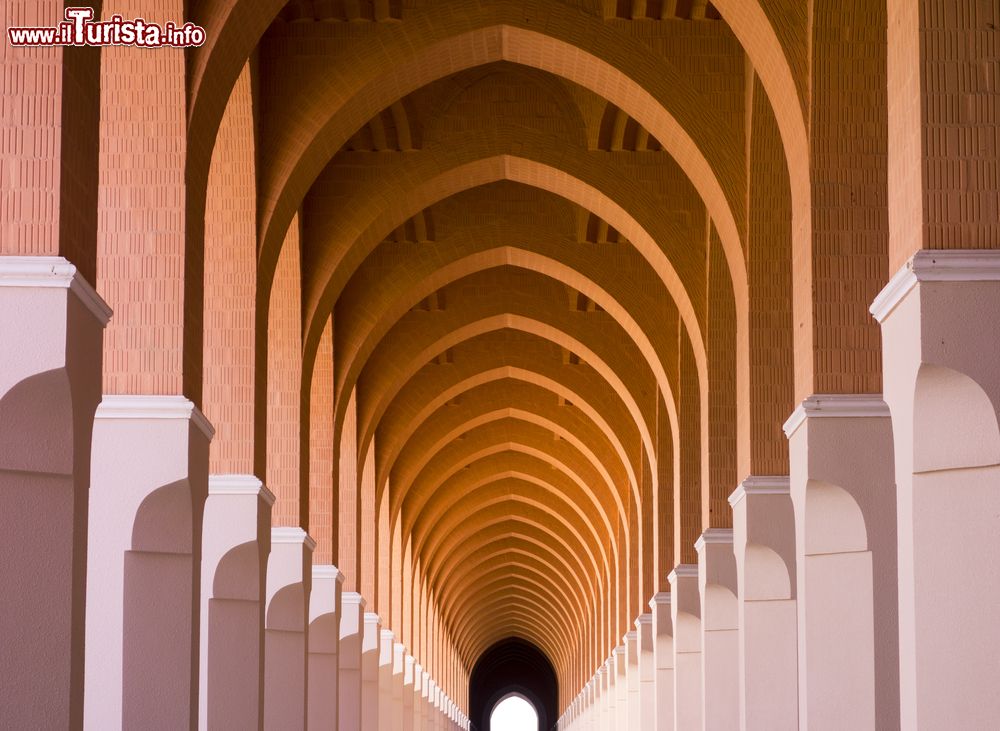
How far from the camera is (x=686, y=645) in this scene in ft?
65.2

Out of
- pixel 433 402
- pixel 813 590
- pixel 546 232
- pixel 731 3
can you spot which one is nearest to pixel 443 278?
pixel 546 232

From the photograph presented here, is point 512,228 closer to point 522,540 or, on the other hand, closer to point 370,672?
point 370,672

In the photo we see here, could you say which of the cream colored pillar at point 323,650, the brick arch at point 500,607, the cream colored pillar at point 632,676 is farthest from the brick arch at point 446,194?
the brick arch at point 500,607

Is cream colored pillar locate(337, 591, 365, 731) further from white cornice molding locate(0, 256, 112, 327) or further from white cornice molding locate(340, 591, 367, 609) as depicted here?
white cornice molding locate(0, 256, 112, 327)

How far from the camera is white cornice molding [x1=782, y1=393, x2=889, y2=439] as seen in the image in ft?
35.5

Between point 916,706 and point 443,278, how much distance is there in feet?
46.6

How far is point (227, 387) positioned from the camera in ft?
47.5

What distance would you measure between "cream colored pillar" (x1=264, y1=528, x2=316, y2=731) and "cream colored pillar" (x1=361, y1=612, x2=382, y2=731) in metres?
8.01

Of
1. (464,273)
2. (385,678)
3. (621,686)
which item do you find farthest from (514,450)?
(464,273)

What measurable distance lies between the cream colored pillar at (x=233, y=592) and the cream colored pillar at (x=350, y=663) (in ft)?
27.4

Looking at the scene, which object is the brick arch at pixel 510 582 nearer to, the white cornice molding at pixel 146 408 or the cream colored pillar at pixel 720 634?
the cream colored pillar at pixel 720 634

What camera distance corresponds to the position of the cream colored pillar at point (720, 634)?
16.6 meters

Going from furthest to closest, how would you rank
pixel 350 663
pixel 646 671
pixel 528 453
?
pixel 528 453 < pixel 646 671 < pixel 350 663

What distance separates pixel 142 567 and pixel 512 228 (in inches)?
427
